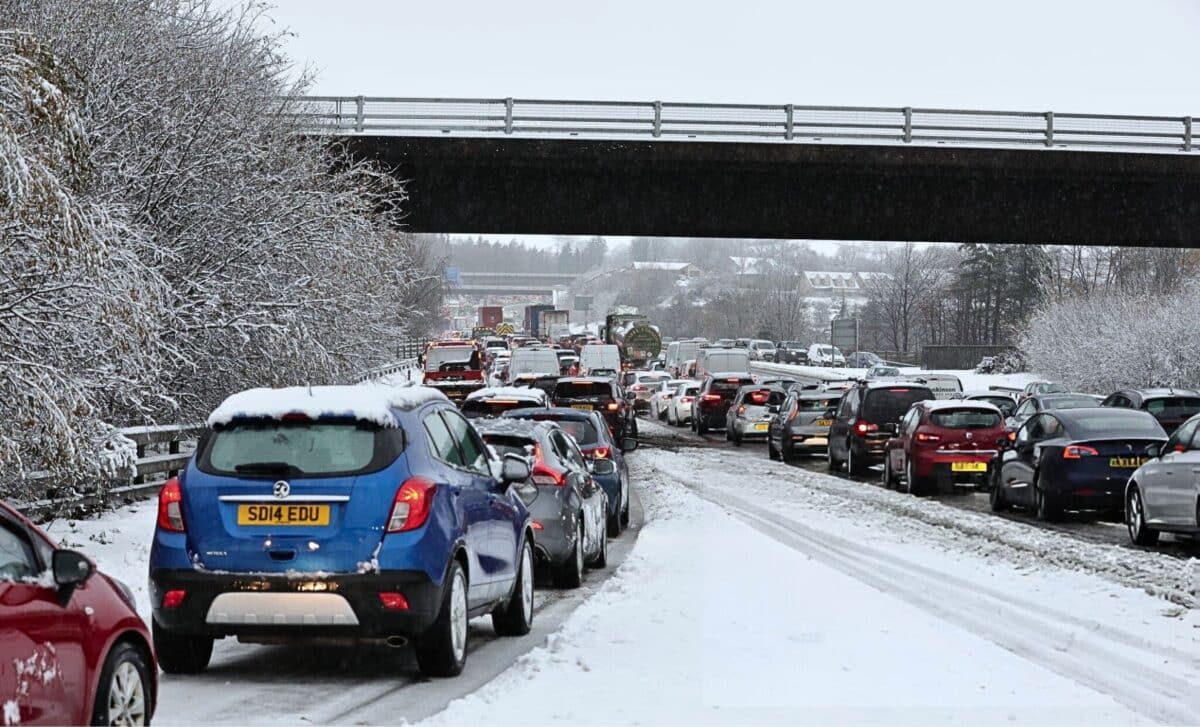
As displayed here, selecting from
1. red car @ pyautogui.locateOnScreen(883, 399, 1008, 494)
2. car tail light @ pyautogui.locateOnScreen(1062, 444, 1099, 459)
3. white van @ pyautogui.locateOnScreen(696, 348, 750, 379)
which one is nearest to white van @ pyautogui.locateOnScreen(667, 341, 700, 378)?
white van @ pyautogui.locateOnScreen(696, 348, 750, 379)

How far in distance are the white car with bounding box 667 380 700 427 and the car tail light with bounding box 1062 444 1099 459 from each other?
105 feet

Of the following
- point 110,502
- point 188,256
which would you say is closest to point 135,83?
point 188,256

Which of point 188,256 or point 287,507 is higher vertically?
point 188,256

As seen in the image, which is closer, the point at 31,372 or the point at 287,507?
the point at 287,507

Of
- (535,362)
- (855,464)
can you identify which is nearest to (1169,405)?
(855,464)

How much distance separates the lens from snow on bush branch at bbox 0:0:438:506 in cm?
1268

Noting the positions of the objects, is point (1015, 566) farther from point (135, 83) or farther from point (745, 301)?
point (745, 301)

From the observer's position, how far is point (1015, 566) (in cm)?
1466

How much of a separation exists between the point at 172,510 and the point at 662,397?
49483mm

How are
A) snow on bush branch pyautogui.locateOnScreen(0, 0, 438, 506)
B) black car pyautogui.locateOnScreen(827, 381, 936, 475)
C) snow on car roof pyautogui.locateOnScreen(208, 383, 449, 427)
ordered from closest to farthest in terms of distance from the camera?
snow on car roof pyautogui.locateOnScreen(208, 383, 449, 427), snow on bush branch pyautogui.locateOnScreen(0, 0, 438, 506), black car pyautogui.locateOnScreen(827, 381, 936, 475)

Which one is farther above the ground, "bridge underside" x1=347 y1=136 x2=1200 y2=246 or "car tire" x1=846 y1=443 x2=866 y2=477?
"bridge underside" x1=347 y1=136 x2=1200 y2=246

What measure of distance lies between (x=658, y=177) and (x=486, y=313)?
111596 mm

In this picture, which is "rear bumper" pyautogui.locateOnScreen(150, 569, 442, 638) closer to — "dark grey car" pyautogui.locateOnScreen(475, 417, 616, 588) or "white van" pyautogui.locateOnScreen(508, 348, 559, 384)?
"dark grey car" pyautogui.locateOnScreen(475, 417, 616, 588)

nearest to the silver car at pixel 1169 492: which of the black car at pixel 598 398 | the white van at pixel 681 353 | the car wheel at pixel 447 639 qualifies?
the car wheel at pixel 447 639
